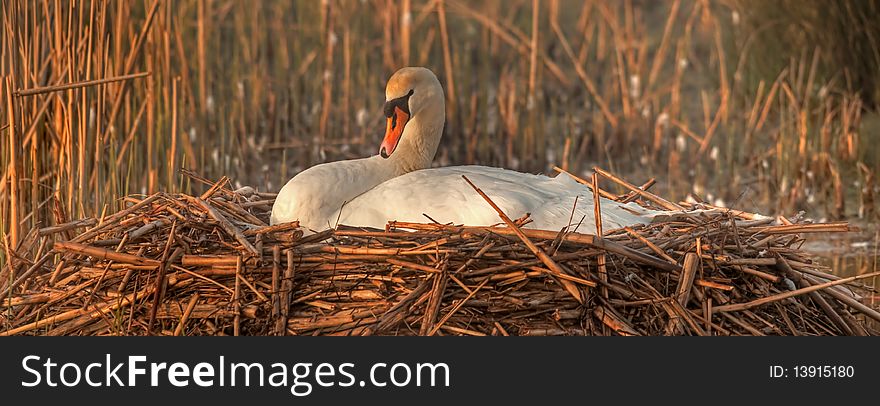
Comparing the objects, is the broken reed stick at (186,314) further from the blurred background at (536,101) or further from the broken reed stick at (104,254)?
the blurred background at (536,101)

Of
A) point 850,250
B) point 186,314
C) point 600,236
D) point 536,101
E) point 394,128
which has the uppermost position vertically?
point 394,128

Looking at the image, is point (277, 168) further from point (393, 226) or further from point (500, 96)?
point (393, 226)

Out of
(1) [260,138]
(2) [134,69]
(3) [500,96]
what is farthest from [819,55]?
(2) [134,69]

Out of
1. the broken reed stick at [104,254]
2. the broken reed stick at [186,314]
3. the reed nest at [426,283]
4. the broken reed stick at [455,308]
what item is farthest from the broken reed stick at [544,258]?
the broken reed stick at [104,254]

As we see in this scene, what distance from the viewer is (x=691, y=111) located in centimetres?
1049

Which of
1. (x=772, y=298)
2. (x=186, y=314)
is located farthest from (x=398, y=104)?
(x=772, y=298)

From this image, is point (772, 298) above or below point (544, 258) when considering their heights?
below

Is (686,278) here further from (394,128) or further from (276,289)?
(394,128)

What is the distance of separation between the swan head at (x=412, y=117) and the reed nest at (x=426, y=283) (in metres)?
0.85

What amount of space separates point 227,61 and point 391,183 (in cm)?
529

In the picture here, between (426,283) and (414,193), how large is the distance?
0.55 meters

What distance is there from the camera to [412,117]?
17.6 feet

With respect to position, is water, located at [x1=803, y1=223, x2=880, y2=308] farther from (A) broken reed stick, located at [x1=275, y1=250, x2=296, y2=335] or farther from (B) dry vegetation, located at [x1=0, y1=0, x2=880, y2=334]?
(A) broken reed stick, located at [x1=275, y1=250, x2=296, y2=335]

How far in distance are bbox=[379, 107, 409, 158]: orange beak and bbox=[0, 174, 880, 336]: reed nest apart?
796 mm
